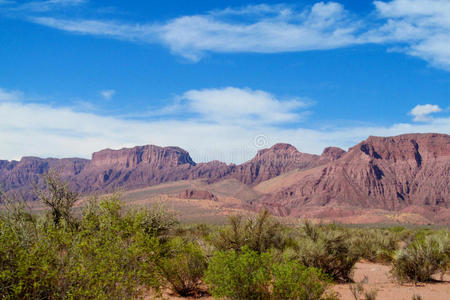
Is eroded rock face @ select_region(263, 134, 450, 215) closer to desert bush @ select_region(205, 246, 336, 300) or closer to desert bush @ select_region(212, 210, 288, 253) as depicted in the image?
desert bush @ select_region(212, 210, 288, 253)

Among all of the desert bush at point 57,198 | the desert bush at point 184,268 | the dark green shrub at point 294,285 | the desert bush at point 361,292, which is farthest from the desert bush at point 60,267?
the desert bush at point 57,198

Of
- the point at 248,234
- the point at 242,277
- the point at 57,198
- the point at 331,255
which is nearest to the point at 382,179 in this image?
the point at 331,255

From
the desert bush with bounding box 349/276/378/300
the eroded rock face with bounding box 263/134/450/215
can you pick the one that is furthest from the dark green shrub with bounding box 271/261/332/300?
the eroded rock face with bounding box 263/134/450/215

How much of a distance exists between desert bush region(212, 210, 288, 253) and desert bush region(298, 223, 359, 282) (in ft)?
5.72

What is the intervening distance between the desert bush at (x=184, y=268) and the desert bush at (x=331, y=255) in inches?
208

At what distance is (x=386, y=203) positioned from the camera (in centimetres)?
11706

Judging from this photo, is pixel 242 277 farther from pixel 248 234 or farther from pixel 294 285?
pixel 248 234

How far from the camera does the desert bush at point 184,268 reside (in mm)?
13156

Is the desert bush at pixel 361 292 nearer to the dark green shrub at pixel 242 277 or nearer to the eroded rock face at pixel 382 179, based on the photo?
the dark green shrub at pixel 242 277

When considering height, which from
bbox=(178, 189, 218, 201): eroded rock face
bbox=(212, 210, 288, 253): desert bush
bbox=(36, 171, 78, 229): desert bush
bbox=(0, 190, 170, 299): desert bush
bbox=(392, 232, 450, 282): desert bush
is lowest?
bbox=(178, 189, 218, 201): eroded rock face

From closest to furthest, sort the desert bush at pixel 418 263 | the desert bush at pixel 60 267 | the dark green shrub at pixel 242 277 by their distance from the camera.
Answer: the desert bush at pixel 60 267 → the dark green shrub at pixel 242 277 → the desert bush at pixel 418 263

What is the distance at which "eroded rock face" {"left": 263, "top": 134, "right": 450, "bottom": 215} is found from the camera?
116688mm

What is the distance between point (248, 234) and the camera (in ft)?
56.2

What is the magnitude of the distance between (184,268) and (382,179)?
12900cm
